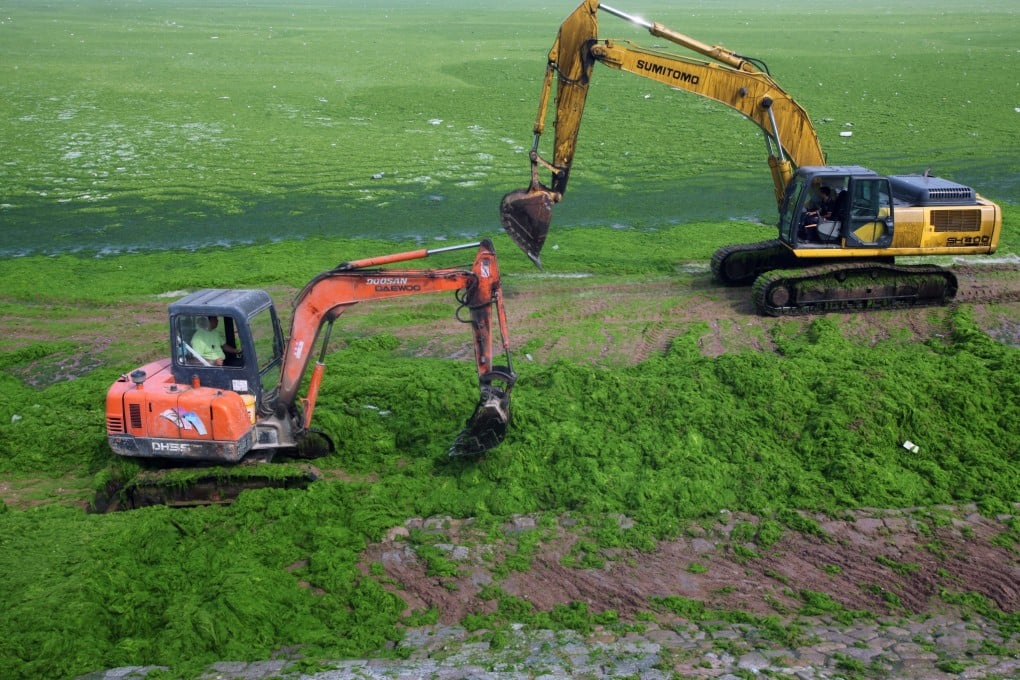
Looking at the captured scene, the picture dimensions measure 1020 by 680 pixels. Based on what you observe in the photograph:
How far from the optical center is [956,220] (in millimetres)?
15789

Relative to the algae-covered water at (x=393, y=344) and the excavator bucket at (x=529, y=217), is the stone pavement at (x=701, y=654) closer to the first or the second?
the algae-covered water at (x=393, y=344)

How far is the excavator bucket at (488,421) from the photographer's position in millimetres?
10273

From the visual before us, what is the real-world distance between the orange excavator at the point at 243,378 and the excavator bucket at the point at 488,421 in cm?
1

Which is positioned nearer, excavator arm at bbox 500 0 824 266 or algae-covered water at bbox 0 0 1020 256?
excavator arm at bbox 500 0 824 266

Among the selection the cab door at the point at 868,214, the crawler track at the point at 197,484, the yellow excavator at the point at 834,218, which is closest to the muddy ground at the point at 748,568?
the crawler track at the point at 197,484

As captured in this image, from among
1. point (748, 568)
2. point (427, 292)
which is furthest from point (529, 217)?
point (748, 568)

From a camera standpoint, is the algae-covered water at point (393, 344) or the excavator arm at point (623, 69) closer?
the algae-covered water at point (393, 344)

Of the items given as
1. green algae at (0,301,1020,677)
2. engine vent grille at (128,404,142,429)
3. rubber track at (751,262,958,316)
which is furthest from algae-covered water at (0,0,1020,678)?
engine vent grille at (128,404,142,429)

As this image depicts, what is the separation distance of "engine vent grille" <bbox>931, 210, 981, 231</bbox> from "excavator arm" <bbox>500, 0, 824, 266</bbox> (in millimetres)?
2156

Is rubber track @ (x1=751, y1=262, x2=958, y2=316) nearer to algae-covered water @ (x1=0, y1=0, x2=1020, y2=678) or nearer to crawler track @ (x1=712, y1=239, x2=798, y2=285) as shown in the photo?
algae-covered water @ (x1=0, y1=0, x2=1020, y2=678)

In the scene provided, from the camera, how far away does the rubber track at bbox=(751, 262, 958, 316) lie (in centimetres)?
1544

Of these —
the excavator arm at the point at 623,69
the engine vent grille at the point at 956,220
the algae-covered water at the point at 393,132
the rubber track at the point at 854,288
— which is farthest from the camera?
the algae-covered water at the point at 393,132

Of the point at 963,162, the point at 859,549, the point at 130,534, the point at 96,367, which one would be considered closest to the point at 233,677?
the point at 130,534

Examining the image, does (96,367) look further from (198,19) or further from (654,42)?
(198,19)
